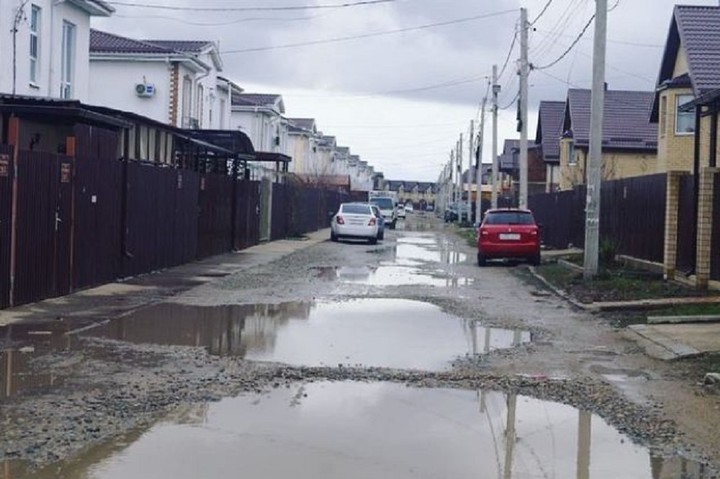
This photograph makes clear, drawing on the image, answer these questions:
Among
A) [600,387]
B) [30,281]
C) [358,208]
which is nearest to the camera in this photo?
[600,387]

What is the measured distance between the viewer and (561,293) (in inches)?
770

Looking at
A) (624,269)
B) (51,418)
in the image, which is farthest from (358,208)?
(51,418)

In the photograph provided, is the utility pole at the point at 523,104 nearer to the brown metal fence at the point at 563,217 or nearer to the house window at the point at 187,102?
the brown metal fence at the point at 563,217

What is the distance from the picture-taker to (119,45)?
39250mm

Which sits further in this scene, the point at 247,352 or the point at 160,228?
the point at 160,228

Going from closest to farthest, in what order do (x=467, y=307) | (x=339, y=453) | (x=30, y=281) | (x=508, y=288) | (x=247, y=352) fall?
(x=339, y=453) < (x=247, y=352) < (x=30, y=281) < (x=467, y=307) < (x=508, y=288)

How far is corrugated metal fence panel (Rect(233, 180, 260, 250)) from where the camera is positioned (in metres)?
31.1

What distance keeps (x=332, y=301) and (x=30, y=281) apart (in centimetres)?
494

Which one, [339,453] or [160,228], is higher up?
[160,228]

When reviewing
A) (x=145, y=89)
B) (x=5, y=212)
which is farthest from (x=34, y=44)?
(x=145, y=89)

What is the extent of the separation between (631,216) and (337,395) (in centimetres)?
1631

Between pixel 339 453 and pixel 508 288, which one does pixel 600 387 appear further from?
pixel 508 288

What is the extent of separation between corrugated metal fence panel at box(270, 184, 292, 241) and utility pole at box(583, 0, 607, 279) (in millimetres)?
19509

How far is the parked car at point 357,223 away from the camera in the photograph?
1556 inches
